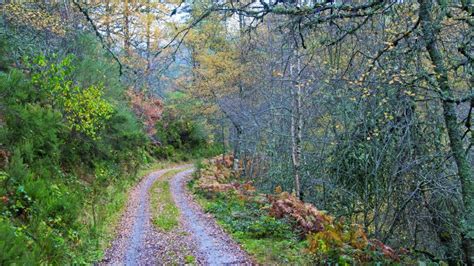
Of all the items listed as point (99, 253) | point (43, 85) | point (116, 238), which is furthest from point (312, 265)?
point (43, 85)

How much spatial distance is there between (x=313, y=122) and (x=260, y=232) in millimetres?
5745

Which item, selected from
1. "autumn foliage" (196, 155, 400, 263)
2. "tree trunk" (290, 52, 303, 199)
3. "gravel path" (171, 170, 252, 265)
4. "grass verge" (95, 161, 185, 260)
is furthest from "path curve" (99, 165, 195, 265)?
"tree trunk" (290, 52, 303, 199)

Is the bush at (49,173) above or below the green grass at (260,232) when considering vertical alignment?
above

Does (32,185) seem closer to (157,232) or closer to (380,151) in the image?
(157,232)

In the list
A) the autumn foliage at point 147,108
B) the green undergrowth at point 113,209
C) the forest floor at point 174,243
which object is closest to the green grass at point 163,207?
the forest floor at point 174,243

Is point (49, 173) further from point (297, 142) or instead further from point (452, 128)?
point (452, 128)

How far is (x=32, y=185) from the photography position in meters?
7.07

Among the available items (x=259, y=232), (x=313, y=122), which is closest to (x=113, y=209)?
(x=259, y=232)

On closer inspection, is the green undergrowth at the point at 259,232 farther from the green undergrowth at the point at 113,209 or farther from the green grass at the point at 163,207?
the green undergrowth at the point at 113,209

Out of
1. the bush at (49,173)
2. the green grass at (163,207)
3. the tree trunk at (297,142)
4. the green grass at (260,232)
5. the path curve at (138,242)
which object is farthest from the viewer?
the tree trunk at (297,142)

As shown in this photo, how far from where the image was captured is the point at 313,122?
41.5ft

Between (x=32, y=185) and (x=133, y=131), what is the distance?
8145 millimetres

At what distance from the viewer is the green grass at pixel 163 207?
9.37 m

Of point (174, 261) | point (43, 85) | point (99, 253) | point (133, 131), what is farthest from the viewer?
point (133, 131)
